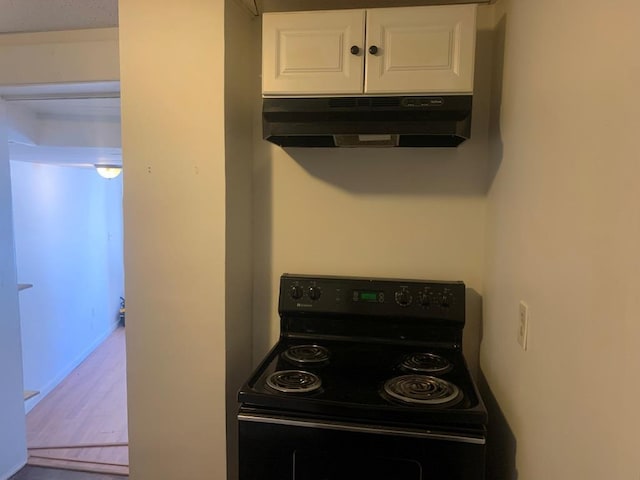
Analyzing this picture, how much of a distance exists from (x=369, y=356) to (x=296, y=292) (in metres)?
0.38

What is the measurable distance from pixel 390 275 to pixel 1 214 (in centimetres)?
221

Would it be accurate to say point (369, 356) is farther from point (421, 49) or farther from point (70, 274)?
point (70, 274)

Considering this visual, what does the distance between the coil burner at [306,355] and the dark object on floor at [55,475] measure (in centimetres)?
172

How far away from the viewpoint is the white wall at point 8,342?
2.61m

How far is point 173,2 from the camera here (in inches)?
63.2

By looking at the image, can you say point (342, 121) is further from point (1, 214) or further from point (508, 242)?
point (1, 214)

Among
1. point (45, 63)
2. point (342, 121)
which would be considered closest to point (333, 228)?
point (342, 121)

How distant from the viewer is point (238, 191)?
1.78m

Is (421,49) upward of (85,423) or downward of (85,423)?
upward

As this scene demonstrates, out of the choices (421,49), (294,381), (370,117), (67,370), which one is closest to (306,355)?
(294,381)

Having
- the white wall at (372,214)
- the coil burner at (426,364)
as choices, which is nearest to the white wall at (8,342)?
the white wall at (372,214)

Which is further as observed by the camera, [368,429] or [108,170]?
[108,170]

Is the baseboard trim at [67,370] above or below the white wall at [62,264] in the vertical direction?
below

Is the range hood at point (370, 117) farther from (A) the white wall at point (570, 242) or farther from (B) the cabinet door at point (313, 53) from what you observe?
(A) the white wall at point (570, 242)
